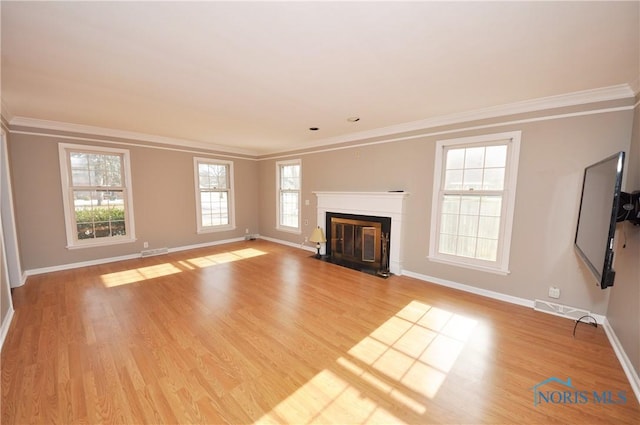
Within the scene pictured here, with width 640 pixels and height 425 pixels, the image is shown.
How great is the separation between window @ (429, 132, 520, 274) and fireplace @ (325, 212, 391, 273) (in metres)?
0.80

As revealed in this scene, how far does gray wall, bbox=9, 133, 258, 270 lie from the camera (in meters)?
3.73

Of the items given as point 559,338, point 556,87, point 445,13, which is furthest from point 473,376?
point 556,87

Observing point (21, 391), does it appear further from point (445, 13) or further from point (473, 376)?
point (445, 13)

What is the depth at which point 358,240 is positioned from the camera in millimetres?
4590

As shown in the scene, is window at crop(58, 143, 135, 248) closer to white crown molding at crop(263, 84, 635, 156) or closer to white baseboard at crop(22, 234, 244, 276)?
white baseboard at crop(22, 234, 244, 276)

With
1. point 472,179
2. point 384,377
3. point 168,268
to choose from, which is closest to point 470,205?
point 472,179

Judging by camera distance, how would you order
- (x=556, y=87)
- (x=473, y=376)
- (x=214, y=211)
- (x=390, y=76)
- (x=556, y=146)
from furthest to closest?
(x=214, y=211)
(x=556, y=146)
(x=556, y=87)
(x=390, y=76)
(x=473, y=376)

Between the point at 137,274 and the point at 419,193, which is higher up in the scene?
the point at 419,193

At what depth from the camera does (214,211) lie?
6.04 m

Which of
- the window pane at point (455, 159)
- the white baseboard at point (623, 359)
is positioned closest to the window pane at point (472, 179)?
the window pane at point (455, 159)

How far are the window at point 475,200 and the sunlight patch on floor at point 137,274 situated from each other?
432cm

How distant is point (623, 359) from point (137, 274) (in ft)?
18.9

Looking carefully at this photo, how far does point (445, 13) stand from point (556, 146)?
2326 millimetres

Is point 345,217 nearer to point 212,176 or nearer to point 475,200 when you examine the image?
point 475,200
